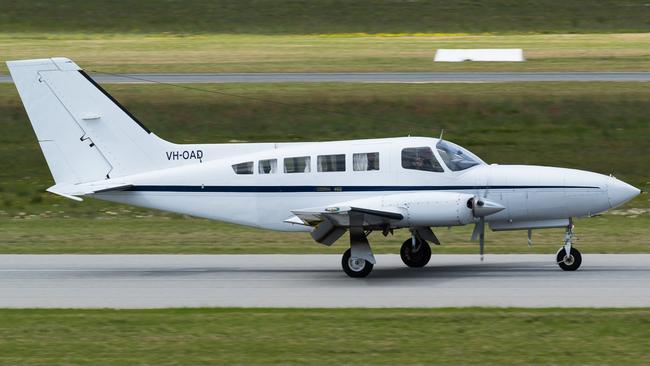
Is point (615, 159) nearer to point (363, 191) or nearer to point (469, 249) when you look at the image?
point (469, 249)

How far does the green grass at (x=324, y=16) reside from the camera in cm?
6328

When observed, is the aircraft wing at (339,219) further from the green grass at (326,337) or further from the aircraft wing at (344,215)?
the green grass at (326,337)

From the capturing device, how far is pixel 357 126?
38.8m

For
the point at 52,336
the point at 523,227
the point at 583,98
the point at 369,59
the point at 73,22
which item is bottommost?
the point at 52,336

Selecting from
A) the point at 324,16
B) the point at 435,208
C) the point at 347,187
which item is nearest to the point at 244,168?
the point at 347,187

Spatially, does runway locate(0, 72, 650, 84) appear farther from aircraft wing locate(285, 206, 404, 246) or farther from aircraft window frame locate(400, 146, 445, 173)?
aircraft wing locate(285, 206, 404, 246)

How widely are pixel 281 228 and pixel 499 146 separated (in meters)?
16.9

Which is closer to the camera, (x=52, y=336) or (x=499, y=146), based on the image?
(x=52, y=336)

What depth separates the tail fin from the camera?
2203 cm

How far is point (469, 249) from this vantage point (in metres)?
24.7

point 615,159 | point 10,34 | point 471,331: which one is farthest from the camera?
point 10,34

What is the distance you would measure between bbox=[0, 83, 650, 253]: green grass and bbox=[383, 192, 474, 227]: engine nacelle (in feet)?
25.3

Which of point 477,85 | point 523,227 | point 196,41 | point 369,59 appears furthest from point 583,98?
point 196,41

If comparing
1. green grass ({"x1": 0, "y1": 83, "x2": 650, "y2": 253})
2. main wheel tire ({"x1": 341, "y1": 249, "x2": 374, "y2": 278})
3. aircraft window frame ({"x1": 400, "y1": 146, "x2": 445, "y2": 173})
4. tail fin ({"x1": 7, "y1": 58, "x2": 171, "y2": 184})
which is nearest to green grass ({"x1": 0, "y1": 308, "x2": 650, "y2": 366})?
main wheel tire ({"x1": 341, "y1": 249, "x2": 374, "y2": 278})
